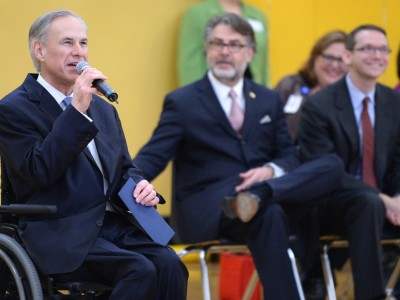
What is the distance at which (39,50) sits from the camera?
3.65 m

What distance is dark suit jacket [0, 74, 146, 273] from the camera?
133 inches

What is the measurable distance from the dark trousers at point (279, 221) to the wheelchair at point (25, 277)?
1.06m

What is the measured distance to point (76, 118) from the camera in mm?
3369

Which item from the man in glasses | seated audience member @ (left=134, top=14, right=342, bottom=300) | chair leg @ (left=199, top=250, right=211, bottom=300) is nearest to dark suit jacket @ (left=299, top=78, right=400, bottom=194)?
the man in glasses

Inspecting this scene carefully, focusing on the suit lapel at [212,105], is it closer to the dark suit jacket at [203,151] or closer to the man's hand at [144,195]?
the dark suit jacket at [203,151]

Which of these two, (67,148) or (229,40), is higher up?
(229,40)

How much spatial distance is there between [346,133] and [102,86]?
2149mm

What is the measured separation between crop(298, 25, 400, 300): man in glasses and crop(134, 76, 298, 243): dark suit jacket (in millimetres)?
255

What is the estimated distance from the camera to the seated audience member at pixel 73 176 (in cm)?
338

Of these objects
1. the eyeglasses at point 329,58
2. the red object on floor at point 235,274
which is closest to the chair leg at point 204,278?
the red object on floor at point 235,274

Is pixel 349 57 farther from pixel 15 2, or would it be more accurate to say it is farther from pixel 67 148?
pixel 67 148

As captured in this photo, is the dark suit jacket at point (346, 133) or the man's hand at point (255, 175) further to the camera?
the dark suit jacket at point (346, 133)

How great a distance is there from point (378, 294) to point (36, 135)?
1989 mm

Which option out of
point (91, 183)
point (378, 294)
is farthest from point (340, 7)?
point (91, 183)
